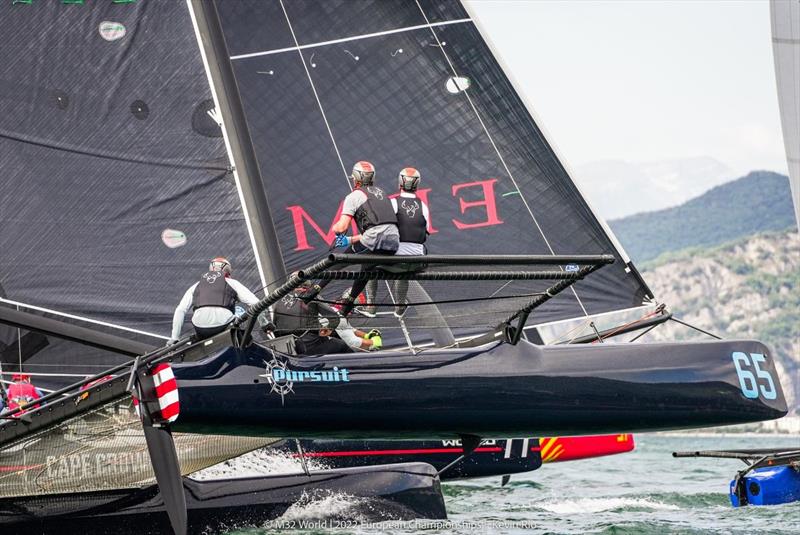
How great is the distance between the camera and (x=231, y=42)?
1181 cm

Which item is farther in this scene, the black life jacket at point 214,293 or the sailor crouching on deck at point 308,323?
the black life jacket at point 214,293

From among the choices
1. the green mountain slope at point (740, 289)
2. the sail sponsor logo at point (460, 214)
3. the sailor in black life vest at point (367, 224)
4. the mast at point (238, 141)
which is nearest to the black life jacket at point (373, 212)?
the sailor in black life vest at point (367, 224)

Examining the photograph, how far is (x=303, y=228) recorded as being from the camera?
454 inches

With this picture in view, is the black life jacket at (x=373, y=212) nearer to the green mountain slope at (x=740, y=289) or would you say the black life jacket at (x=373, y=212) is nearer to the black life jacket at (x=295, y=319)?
the black life jacket at (x=295, y=319)


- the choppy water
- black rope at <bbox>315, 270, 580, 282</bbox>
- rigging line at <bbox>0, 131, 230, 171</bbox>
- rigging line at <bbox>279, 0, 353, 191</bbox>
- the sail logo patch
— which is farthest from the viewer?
rigging line at <bbox>279, 0, 353, 191</bbox>

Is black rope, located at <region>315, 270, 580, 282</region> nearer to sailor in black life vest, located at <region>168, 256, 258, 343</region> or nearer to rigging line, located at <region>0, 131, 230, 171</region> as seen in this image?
sailor in black life vest, located at <region>168, 256, 258, 343</region>

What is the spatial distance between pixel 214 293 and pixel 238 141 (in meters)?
2.14

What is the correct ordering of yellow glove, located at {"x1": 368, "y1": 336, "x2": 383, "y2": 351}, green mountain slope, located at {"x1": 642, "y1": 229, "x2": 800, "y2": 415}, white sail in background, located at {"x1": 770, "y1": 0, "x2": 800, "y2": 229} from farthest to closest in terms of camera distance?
green mountain slope, located at {"x1": 642, "y1": 229, "x2": 800, "y2": 415} → white sail in background, located at {"x1": 770, "y1": 0, "x2": 800, "y2": 229} → yellow glove, located at {"x1": 368, "y1": 336, "x2": 383, "y2": 351}

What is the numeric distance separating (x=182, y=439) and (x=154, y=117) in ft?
10.3

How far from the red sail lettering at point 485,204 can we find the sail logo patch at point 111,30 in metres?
3.21

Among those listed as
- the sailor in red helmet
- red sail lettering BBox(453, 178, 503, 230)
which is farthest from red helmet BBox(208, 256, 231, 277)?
red sail lettering BBox(453, 178, 503, 230)

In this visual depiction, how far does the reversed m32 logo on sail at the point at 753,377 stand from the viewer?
8.23m

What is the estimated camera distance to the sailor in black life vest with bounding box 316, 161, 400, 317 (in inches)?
310

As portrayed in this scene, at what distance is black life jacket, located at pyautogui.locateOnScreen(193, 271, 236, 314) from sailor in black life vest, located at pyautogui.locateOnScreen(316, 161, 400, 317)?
0.80m
